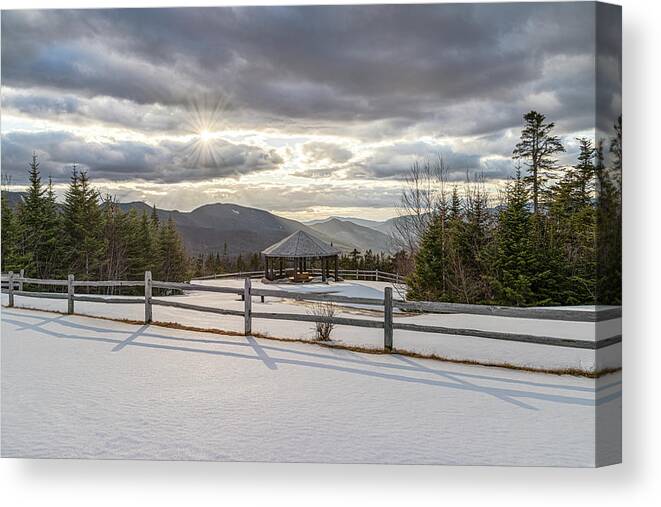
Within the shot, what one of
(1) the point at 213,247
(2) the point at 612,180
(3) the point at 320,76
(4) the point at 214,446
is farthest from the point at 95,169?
(1) the point at 213,247

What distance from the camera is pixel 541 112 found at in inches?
186

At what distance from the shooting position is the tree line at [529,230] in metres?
3.79

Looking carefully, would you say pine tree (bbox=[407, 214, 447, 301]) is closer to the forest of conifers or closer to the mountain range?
the forest of conifers

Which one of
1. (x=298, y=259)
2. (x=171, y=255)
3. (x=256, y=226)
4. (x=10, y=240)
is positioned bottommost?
(x=298, y=259)

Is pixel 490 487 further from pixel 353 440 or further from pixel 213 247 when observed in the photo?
pixel 213 247

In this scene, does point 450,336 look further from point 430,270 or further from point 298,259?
point 298,259

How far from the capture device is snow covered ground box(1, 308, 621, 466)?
3557 millimetres

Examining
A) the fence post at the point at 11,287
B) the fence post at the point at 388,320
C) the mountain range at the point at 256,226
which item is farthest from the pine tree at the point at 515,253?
the fence post at the point at 11,287

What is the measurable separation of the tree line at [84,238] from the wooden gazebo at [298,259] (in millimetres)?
4559

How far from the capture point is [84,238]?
774 cm

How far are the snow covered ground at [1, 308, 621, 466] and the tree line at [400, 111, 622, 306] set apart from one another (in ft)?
3.14

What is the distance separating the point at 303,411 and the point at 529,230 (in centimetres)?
524

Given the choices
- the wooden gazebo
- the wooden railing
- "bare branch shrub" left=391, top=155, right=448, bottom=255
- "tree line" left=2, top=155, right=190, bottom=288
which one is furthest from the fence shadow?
the wooden gazebo

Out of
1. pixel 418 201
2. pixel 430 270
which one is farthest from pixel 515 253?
pixel 418 201
